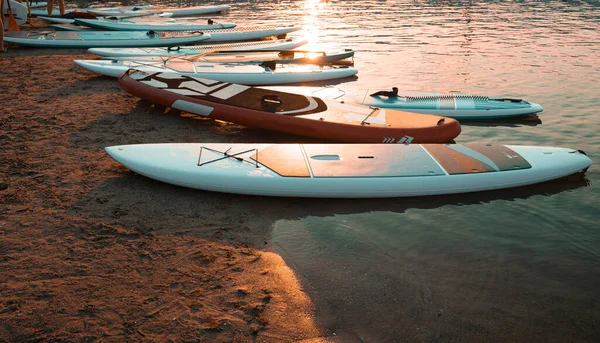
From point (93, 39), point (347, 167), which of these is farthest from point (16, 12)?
point (347, 167)

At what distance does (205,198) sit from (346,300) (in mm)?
2204

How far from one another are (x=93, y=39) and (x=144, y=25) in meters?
2.30

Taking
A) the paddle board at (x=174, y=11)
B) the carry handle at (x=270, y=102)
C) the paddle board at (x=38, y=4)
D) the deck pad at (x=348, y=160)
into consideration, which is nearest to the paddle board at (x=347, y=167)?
the deck pad at (x=348, y=160)

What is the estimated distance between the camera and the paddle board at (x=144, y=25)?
1552cm

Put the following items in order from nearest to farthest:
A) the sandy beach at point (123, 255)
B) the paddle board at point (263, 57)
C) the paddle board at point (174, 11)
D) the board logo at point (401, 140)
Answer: the sandy beach at point (123, 255) → the board logo at point (401, 140) → the paddle board at point (263, 57) → the paddle board at point (174, 11)

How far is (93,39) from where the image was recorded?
14016mm

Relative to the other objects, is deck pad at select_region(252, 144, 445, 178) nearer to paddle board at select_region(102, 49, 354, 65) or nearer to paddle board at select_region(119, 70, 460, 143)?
paddle board at select_region(119, 70, 460, 143)

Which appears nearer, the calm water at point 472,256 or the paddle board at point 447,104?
the calm water at point 472,256

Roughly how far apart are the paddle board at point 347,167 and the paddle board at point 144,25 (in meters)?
10.9

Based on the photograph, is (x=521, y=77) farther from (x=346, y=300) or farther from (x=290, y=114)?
(x=346, y=300)

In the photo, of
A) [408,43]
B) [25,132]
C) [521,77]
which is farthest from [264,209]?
[408,43]

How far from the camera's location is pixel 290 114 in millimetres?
7207

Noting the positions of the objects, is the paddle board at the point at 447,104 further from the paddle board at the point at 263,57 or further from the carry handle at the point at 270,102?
the paddle board at the point at 263,57

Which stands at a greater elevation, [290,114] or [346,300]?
[290,114]
